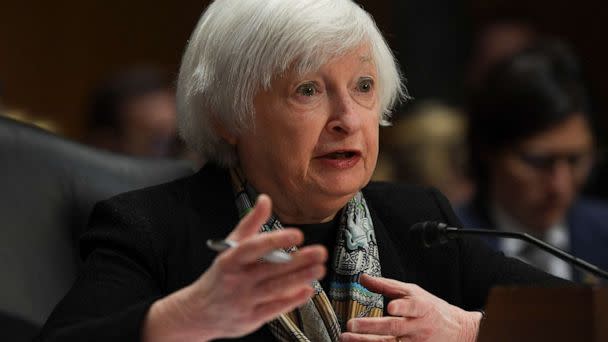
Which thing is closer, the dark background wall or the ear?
the ear

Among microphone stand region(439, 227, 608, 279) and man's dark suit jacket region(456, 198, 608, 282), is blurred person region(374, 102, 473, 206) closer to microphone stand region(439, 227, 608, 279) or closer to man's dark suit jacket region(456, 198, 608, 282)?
→ man's dark suit jacket region(456, 198, 608, 282)

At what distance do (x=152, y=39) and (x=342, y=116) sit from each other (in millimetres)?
3950

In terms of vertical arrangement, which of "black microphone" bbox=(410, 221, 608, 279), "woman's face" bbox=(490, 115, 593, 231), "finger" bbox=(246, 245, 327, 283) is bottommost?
"woman's face" bbox=(490, 115, 593, 231)

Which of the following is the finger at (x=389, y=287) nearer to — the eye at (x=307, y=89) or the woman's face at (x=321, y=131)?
the woman's face at (x=321, y=131)

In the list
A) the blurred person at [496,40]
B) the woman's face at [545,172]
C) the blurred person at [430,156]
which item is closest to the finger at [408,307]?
the woman's face at [545,172]

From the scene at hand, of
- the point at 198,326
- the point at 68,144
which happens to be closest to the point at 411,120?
the point at 68,144

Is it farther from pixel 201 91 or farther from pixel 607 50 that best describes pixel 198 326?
pixel 607 50

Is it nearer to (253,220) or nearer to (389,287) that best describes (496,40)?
(389,287)

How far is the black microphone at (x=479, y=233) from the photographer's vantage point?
1.67m

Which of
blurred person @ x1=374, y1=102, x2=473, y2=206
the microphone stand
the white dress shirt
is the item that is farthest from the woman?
blurred person @ x1=374, y1=102, x2=473, y2=206

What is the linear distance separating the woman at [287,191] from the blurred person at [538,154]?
4.54ft

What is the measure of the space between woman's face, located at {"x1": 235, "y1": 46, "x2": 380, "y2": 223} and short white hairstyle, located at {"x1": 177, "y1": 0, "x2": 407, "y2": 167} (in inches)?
1.0

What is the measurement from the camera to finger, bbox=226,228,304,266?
Answer: 1.35 metres

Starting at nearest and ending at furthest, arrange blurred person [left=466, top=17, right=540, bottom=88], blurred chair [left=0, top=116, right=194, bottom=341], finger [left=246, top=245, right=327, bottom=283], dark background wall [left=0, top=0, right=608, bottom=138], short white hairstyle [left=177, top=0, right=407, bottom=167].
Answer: finger [left=246, top=245, right=327, bottom=283] < short white hairstyle [left=177, top=0, right=407, bottom=167] < blurred chair [left=0, top=116, right=194, bottom=341] < dark background wall [left=0, top=0, right=608, bottom=138] < blurred person [left=466, top=17, right=540, bottom=88]
